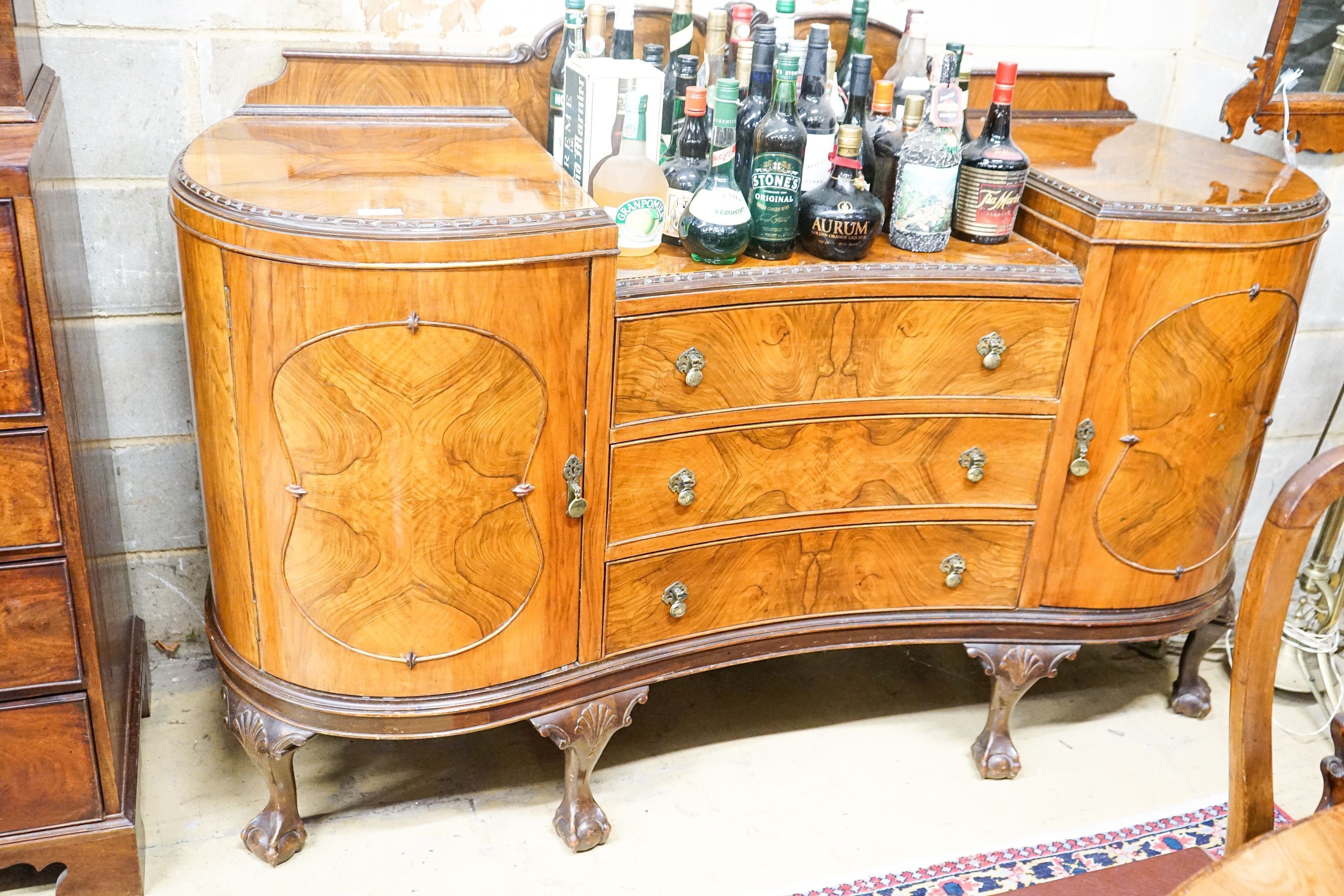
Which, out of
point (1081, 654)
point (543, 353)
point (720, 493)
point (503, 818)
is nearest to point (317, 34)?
point (543, 353)

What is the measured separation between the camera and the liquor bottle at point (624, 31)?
75.6 inches

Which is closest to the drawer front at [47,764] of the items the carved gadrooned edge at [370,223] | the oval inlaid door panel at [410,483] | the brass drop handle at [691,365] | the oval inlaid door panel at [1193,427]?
the oval inlaid door panel at [410,483]

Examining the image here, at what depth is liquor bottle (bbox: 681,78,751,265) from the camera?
1.79 metres

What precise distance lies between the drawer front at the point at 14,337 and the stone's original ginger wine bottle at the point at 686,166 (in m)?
0.90

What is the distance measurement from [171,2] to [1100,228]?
1535 millimetres

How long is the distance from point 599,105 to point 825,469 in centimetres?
69

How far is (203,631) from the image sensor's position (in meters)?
2.48

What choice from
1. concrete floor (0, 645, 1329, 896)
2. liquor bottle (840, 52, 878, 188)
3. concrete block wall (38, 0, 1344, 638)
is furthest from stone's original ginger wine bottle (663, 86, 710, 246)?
concrete floor (0, 645, 1329, 896)

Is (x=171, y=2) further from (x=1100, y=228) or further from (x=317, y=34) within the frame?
(x=1100, y=228)

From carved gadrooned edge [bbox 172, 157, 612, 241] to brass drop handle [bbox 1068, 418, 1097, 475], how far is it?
3.11 ft

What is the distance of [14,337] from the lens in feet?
5.16

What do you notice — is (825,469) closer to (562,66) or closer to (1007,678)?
(1007,678)

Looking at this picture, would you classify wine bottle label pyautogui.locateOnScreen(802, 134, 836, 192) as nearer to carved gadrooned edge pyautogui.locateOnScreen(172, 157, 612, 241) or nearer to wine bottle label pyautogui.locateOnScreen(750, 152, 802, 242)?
wine bottle label pyautogui.locateOnScreen(750, 152, 802, 242)

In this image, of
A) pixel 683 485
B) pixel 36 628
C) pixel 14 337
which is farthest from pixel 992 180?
pixel 36 628
